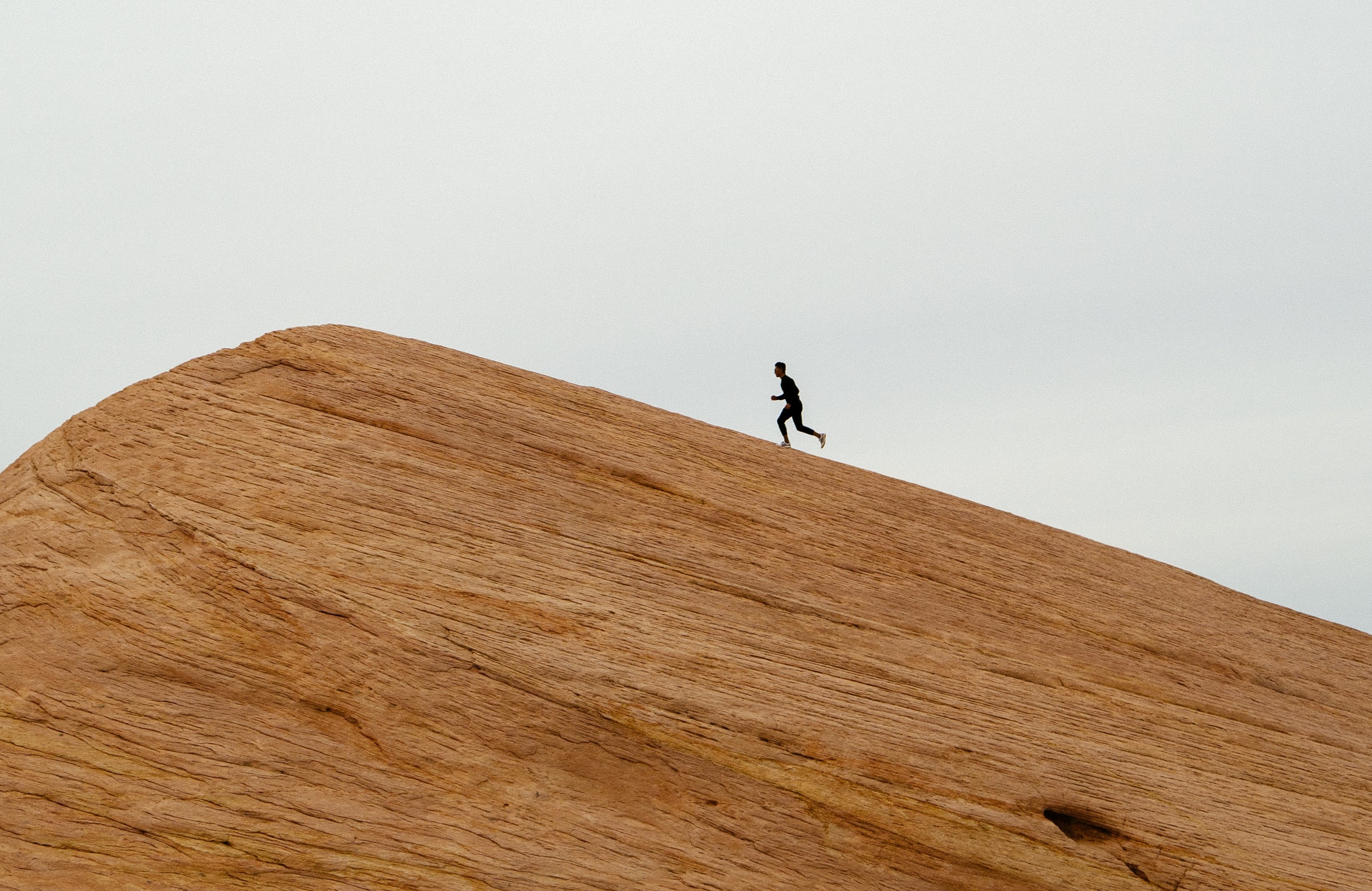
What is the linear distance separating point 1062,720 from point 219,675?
12.2 meters

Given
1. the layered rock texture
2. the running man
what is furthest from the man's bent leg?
the layered rock texture

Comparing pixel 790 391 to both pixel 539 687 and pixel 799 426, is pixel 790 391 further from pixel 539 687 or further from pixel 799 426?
pixel 539 687

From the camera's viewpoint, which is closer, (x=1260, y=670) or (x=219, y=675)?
(x=219, y=675)

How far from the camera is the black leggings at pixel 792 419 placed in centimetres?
2462

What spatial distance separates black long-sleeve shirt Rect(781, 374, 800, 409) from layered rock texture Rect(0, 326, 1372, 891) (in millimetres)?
6084

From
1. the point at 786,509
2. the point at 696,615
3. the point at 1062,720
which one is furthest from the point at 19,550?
the point at 1062,720

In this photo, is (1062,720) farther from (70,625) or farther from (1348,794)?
(70,625)

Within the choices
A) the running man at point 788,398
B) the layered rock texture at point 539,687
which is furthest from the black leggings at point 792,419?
the layered rock texture at point 539,687

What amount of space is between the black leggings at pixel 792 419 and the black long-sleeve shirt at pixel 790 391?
0.08 metres

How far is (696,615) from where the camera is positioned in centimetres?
1556

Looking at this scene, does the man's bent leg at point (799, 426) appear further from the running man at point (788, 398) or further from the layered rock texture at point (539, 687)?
the layered rock texture at point (539, 687)

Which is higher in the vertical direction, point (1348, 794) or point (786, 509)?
point (786, 509)

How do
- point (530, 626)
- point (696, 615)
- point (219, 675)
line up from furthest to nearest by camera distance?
point (696, 615) → point (530, 626) → point (219, 675)

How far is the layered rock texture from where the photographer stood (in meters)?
12.4
